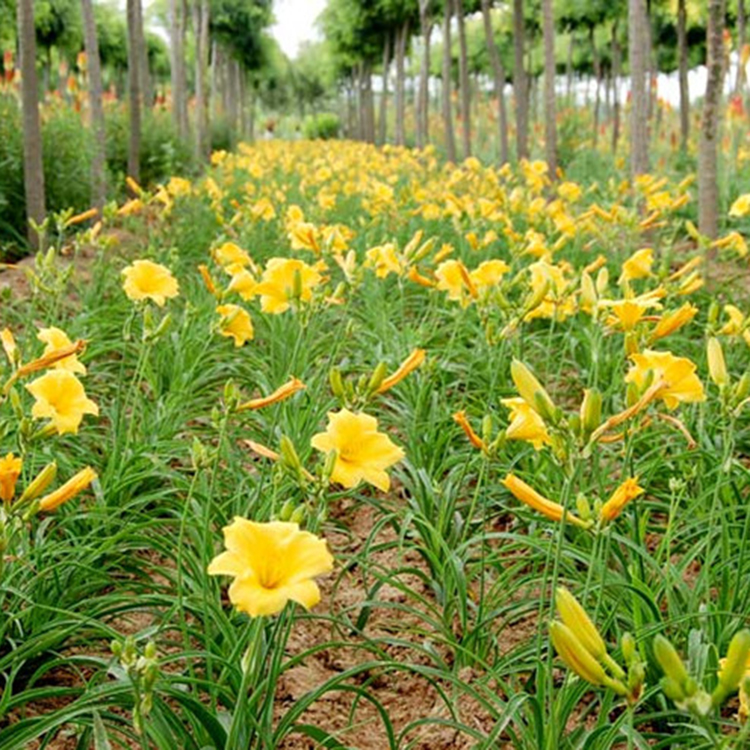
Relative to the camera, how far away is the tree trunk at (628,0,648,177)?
609 centimetres

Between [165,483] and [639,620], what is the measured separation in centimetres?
137

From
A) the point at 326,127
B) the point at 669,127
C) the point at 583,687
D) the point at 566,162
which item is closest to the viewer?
the point at 583,687

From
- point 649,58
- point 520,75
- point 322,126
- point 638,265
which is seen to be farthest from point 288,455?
point 322,126

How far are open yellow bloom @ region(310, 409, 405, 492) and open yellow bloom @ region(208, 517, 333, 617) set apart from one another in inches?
11.1

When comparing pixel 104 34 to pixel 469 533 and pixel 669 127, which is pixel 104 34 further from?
pixel 469 533

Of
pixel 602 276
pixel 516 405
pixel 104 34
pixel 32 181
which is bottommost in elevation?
pixel 516 405

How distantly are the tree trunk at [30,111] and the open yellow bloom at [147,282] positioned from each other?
3.09m

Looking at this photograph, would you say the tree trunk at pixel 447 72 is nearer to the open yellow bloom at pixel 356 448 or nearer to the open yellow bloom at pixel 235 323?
the open yellow bloom at pixel 235 323

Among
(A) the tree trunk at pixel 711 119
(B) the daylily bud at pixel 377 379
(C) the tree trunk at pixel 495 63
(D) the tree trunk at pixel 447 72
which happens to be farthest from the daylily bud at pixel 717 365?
(D) the tree trunk at pixel 447 72

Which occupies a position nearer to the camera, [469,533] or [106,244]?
[469,533]

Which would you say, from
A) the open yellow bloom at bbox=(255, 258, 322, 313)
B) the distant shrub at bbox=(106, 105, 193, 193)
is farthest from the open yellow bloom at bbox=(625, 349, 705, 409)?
the distant shrub at bbox=(106, 105, 193, 193)

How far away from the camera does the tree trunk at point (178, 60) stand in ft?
38.1

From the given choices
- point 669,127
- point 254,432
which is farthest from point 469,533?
point 669,127

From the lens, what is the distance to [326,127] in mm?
40875
